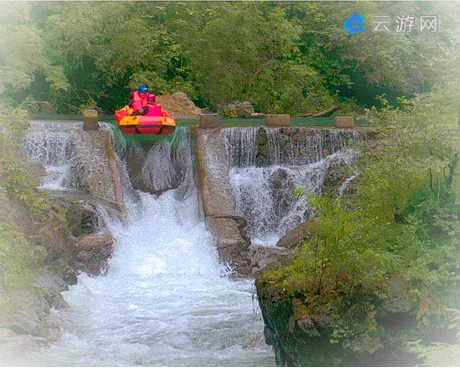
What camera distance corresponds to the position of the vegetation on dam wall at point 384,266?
19.1 feet

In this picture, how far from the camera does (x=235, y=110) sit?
19562mm

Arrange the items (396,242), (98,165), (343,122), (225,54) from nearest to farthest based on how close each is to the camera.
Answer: (396,242)
(98,165)
(343,122)
(225,54)

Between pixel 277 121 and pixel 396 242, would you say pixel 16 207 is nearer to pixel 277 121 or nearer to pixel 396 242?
pixel 396 242

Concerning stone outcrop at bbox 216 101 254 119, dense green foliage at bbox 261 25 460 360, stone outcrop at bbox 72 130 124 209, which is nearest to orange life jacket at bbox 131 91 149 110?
stone outcrop at bbox 72 130 124 209

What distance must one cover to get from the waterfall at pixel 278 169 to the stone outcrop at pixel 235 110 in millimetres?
5302

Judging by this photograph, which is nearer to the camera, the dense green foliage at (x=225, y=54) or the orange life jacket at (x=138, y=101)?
the orange life jacket at (x=138, y=101)

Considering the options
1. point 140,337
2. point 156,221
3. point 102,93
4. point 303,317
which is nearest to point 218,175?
point 156,221

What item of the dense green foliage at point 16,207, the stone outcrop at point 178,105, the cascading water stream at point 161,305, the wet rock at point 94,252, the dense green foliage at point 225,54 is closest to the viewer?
the cascading water stream at point 161,305

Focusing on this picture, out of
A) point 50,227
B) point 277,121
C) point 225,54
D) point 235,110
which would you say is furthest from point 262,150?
point 225,54

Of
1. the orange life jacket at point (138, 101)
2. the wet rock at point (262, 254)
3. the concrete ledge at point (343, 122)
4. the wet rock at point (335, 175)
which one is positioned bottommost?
the wet rock at point (262, 254)

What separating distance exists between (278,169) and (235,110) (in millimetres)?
6396

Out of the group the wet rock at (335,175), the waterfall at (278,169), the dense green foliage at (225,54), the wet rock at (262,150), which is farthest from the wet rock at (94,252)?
the dense green foliage at (225,54)

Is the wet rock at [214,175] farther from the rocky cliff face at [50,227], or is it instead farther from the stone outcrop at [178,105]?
the stone outcrop at [178,105]

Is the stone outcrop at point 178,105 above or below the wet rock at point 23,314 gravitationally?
above
